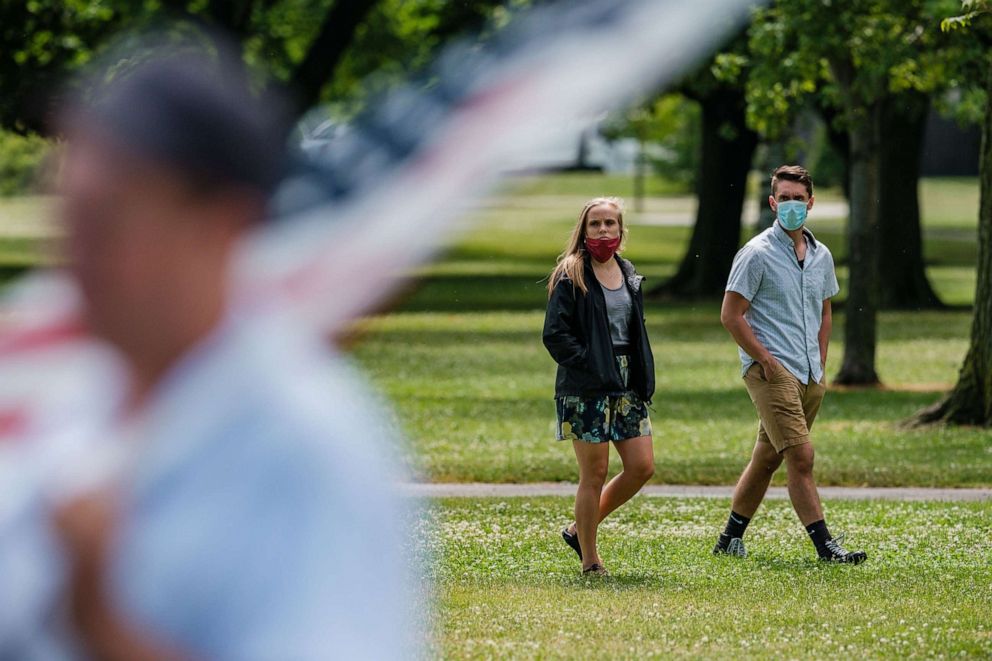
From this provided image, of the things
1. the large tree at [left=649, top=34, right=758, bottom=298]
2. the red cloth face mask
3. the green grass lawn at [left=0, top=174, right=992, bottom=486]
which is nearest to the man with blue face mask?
the red cloth face mask

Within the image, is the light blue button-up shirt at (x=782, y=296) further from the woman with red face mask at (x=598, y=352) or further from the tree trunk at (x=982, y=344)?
the tree trunk at (x=982, y=344)

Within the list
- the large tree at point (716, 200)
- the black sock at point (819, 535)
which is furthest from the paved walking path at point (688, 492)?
the large tree at point (716, 200)

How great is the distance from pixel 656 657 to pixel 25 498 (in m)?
5.65

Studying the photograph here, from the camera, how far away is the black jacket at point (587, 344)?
27.7 feet

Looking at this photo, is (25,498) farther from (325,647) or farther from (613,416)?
(613,416)

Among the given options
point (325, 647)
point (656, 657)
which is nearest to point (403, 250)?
point (325, 647)

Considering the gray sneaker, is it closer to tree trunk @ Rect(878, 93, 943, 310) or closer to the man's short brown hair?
the man's short brown hair

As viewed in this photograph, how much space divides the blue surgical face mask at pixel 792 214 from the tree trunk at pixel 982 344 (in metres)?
7.29

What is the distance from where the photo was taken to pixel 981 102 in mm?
22594

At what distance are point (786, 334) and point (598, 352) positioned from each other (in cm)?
121

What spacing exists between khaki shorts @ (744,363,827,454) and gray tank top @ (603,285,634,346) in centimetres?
82

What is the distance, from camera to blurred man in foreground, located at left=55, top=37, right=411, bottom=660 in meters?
1.37

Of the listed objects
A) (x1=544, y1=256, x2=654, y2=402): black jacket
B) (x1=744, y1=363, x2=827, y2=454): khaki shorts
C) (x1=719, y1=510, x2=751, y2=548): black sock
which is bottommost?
(x1=719, y1=510, x2=751, y2=548): black sock

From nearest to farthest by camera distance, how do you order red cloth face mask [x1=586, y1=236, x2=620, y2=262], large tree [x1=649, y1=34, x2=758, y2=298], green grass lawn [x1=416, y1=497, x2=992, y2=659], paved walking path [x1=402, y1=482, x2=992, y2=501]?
green grass lawn [x1=416, y1=497, x2=992, y2=659] < red cloth face mask [x1=586, y1=236, x2=620, y2=262] < paved walking path [x1=402, y1=482, x2=992, y2=501] < large tree [x1=649, y1=34, x2=758, y2=298]
